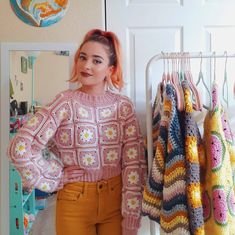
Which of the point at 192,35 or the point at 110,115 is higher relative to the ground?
the point at 192,35

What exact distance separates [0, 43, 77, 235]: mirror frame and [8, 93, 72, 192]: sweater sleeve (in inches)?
12.4

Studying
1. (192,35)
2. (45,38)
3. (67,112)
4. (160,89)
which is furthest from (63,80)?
(192,35)

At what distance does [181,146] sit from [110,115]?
287 millimetres

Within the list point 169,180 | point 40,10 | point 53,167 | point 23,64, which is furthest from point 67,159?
point 40,10

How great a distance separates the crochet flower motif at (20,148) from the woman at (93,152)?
4 cm

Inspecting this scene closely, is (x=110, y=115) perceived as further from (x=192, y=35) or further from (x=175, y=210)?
(x=192, y=35)

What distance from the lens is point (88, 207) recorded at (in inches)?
48.8

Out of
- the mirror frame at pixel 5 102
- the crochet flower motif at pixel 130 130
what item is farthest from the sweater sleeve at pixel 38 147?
the mirror frame at pixel 5 102

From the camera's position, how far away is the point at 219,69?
1557mm

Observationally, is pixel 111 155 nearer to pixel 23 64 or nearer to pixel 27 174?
pixel 27 174

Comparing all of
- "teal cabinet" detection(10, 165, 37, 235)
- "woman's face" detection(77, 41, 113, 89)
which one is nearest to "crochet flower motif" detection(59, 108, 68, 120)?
"woman's face" detection(77, 41, 113, 89)

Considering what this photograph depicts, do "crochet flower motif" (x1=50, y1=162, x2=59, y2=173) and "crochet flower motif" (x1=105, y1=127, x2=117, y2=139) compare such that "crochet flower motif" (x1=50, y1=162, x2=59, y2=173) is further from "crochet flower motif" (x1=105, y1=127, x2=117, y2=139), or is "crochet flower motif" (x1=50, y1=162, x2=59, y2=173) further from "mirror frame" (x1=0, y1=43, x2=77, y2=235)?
"mirror frame" (x1=0, y1=43, x2=77, y2=235)

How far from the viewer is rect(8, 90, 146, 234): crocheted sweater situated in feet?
3.94

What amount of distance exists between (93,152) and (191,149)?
0.34m
